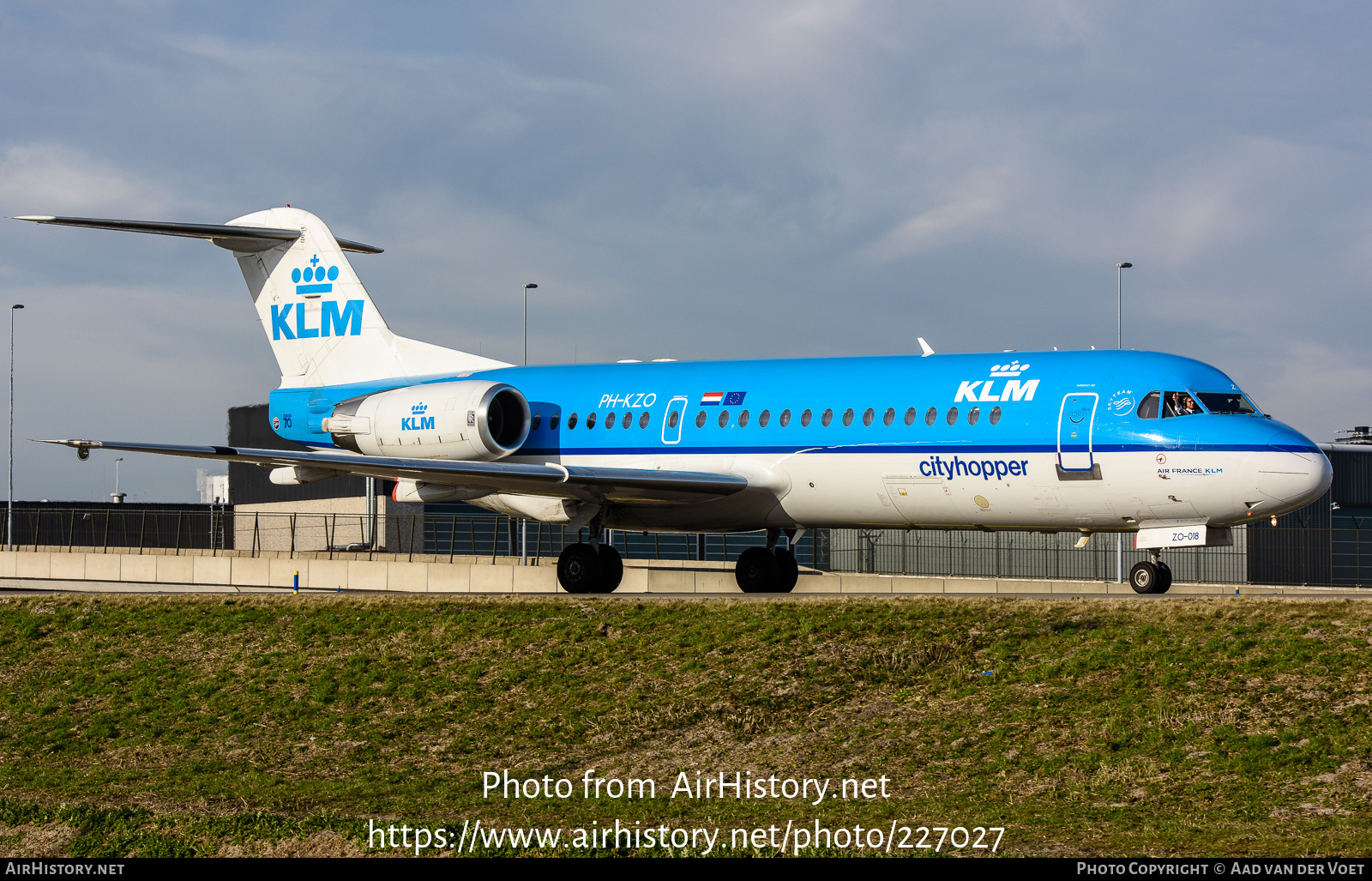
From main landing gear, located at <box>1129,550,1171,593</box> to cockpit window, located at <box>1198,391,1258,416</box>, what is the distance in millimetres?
2314

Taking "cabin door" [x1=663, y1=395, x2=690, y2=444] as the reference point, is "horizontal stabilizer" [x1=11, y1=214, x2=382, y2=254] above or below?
above

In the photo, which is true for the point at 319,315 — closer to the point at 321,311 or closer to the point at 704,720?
the point at 321,311

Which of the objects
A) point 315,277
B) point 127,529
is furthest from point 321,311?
point 127,529

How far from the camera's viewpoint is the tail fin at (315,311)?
2812 centimetres

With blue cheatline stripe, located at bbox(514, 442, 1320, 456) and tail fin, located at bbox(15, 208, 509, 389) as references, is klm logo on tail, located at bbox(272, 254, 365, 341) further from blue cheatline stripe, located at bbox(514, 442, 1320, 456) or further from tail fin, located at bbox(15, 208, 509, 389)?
blue cheatline stripe, located at bbox(514, 442, 1320, 456)

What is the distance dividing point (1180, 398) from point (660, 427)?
9.02 meters

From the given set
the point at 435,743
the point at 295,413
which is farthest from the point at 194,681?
the point at 295,413

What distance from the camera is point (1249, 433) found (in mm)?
18344

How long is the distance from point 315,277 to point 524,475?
9372 mm

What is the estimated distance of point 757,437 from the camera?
2270 cm

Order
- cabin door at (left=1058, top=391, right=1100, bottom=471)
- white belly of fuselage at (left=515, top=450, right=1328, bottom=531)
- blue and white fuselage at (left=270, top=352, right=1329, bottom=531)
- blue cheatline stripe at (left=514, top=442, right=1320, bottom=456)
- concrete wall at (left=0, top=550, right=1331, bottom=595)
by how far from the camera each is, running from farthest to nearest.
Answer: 1. concrete wall at (left=0, top=550, right=1331, bottom=595)
2. cabin door at (left=1058, top=391, right=1100, bottom=471)
3. blue and white fuselage at (left=270, top=352, right=1329, bottom=531)
4. blue cheatline stripe at (left=514, top=442, right=1320, bottom=456)
5. white belly of fuselage at (left=515, top=450, right=1328, bottom=531)

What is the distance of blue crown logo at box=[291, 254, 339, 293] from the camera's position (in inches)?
1134

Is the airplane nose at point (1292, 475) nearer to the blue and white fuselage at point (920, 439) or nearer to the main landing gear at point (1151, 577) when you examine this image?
the blue and white fuselage at point (920, 439)

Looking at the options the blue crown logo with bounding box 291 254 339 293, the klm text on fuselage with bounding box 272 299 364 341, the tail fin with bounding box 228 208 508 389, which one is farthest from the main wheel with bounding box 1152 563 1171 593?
the blue crown logo with bounding box 291 254 339 293
